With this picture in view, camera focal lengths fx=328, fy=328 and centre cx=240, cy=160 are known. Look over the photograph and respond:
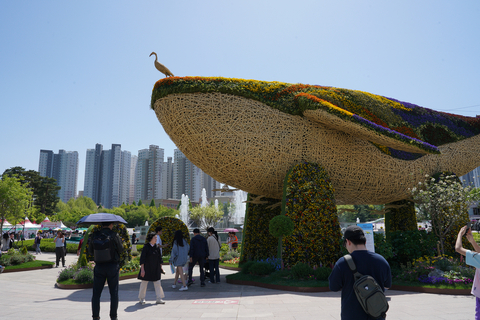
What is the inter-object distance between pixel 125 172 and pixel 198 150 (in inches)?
4190

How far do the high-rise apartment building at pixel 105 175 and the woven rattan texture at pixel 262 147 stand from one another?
331 feet

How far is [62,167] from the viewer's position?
10581 cm

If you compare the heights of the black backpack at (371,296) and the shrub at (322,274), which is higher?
the black backpack at (371,296)

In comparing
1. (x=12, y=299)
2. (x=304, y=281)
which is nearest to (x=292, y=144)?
(x=304, y=281)

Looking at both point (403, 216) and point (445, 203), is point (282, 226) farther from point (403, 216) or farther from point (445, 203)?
point (403, 216)

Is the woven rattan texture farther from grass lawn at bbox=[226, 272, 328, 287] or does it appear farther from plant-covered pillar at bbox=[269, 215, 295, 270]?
grass lawn at bbox=[226, 272, 328, 287]

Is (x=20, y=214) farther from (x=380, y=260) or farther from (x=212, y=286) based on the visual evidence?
(x=380, y=260)

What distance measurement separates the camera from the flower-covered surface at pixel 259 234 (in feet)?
39.1

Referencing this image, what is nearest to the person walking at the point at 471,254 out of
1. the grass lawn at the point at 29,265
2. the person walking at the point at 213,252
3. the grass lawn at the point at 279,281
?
the grass lawn at the point at 279,281

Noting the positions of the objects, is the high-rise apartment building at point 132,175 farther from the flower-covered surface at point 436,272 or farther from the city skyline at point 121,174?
the flower-covered surface at point 436,272

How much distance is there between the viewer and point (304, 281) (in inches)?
328

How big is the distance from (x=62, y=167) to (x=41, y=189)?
5884 cm

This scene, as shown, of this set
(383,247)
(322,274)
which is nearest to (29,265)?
(322,274)

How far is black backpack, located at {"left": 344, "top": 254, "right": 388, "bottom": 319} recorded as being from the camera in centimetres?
243
